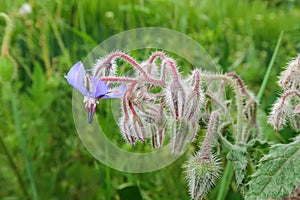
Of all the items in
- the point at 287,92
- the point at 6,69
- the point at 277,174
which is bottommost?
the point at 277,174

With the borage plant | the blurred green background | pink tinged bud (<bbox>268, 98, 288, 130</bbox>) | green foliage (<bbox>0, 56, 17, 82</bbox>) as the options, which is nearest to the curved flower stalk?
the borage plant

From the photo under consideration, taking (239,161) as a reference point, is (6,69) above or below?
above

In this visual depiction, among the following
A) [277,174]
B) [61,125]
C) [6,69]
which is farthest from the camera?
[61,125]

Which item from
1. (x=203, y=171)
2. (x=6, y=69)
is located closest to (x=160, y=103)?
(x=203, y=171)

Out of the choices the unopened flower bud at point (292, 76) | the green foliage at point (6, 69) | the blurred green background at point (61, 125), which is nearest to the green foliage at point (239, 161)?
the unopened flower bud at point (292, 76)

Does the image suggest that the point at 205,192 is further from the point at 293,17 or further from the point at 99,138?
the point at 293,17

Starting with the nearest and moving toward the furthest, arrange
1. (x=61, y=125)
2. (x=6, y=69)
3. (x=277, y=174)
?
(x=277, y=174) < (x=6, y=69) < (x=61, y=125)

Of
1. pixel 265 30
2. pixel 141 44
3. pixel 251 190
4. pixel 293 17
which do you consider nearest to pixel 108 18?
pixel 141 44

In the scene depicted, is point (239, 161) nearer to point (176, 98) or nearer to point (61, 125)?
point (176, 98)
